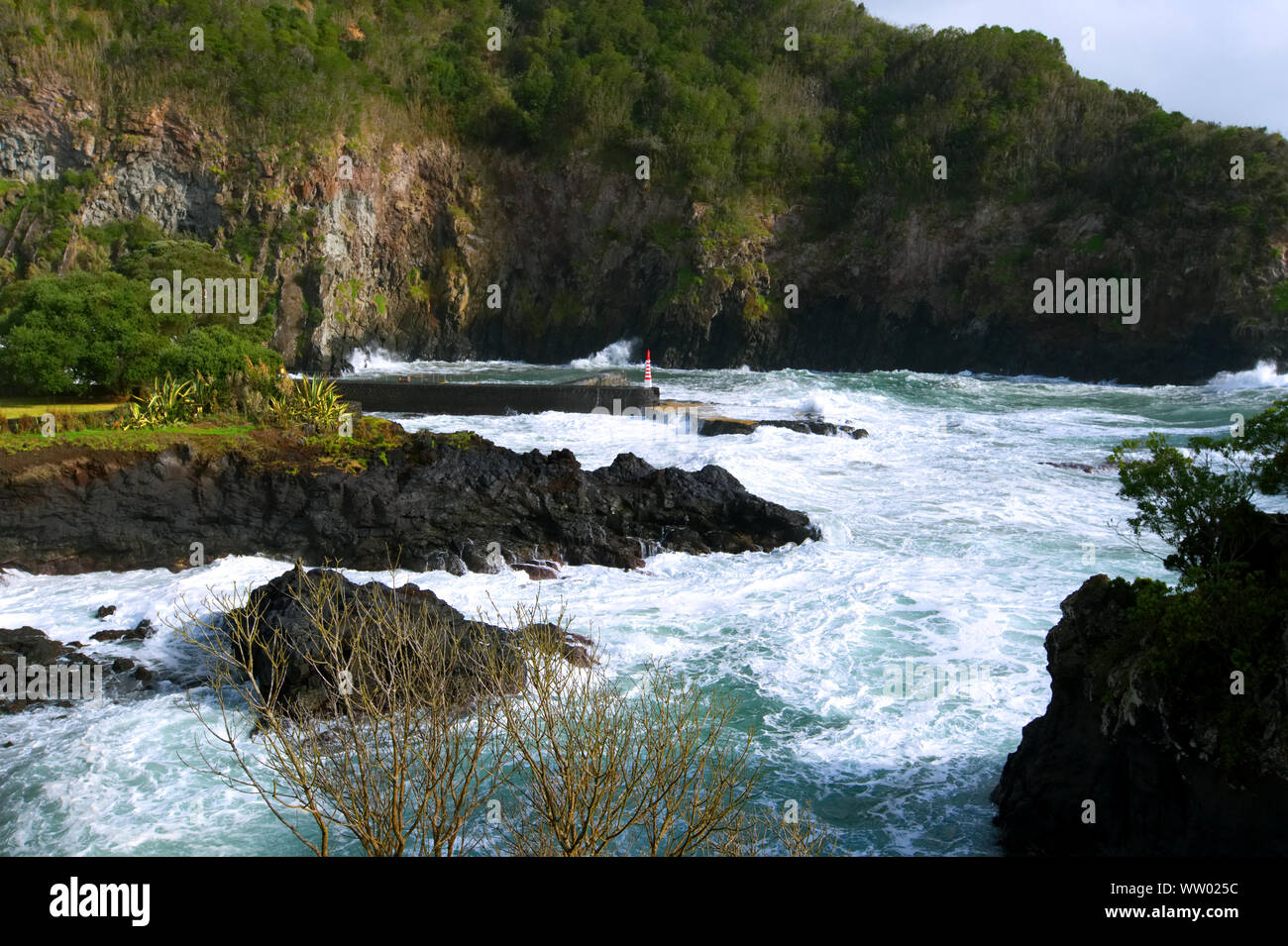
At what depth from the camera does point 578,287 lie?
47062mm

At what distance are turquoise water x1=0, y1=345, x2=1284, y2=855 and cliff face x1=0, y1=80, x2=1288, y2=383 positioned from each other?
61.3 ft

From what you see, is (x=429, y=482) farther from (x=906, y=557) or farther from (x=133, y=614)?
(x=906, y=557)

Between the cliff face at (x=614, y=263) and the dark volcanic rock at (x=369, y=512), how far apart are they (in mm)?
25003

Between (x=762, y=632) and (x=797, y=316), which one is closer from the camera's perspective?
(x=762, y=632)

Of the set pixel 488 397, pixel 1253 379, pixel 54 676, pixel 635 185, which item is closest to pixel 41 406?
pixel 54 676

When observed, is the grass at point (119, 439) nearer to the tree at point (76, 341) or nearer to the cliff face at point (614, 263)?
the tree at point (76, 341)

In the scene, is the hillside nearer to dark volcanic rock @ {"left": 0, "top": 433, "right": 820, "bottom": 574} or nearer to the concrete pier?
the concrete pier

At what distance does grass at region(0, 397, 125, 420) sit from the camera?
16.6 metres

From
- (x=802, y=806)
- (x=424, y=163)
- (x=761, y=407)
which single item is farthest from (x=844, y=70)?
(x=802, y=806)

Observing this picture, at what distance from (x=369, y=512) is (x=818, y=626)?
7055 millimetres

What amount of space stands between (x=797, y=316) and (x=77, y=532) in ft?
118

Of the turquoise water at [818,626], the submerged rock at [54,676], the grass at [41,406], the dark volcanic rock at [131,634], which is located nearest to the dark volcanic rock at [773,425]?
the turquoise water at [818,626]

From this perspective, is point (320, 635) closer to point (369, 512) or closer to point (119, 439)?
point (369, 512)

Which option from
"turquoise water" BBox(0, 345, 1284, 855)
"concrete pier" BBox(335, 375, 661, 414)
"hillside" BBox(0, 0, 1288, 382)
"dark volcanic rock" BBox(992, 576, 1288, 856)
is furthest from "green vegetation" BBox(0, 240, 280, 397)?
"hillside" BBox(0, 0, 1288, 382)
